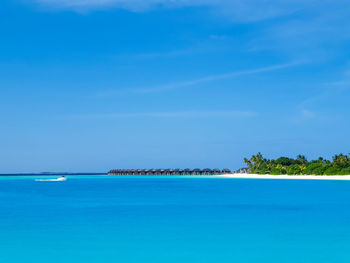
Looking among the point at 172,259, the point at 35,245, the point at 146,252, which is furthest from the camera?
the point at 35,245

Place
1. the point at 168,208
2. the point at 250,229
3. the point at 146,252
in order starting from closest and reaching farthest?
the point at 146,252
the point at 250,229
the point at 168,208

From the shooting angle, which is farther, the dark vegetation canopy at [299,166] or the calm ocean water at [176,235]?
the dark vegetation canopy at [299,166]

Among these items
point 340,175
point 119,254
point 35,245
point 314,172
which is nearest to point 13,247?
point 35,245

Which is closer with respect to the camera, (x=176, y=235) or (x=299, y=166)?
(x=176, y=235)

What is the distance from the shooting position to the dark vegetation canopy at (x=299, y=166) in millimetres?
113125

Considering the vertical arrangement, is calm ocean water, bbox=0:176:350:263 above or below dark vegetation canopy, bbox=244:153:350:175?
below

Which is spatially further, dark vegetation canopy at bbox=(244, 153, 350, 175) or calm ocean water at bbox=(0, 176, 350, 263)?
dark vegetation canopy at bbox=(244, 153, 350, 175)

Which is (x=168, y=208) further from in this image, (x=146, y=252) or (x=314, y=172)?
(x=314, y=172)

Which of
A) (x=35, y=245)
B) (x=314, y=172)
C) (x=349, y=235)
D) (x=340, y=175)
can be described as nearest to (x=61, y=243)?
(x=35, y=245)

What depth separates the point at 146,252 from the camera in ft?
59.1

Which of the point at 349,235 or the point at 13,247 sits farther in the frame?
the point at 349,235

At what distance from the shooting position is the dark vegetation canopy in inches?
4454

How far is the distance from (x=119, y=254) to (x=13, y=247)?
482 cm

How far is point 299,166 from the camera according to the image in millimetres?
129500
